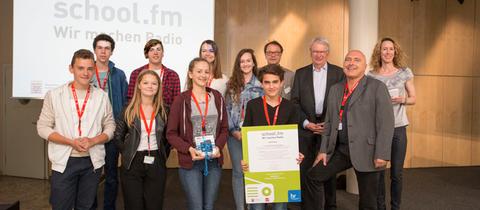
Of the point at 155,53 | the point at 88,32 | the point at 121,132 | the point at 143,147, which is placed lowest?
the point at 143,147

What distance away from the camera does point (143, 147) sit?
9.04 feet

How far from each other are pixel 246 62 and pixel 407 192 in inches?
123

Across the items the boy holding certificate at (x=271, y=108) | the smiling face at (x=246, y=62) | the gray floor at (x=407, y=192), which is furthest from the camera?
the gray floor at (x=407, y=192)

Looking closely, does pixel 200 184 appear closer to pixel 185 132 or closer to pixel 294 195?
pixel 185 132

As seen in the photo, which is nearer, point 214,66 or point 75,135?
point 75,135

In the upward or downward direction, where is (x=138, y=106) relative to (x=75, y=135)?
upward

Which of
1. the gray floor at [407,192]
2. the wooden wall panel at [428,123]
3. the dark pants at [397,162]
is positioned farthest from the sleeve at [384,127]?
the wooden wall panel at [428,123]

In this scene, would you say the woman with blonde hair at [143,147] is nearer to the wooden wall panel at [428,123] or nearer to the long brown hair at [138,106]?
the long brown hair at [138,106]

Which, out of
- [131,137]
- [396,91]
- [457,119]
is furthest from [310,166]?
[457,119]

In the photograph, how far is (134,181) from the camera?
2.73 meters

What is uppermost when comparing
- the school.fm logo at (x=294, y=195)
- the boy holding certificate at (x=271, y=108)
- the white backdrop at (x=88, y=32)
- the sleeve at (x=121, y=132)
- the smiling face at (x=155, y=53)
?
the white backdrop at (x=88, y=32)

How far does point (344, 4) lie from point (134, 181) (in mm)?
5413

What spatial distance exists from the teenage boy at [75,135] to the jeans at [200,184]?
64 cm

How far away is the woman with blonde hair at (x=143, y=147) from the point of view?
272 cm
